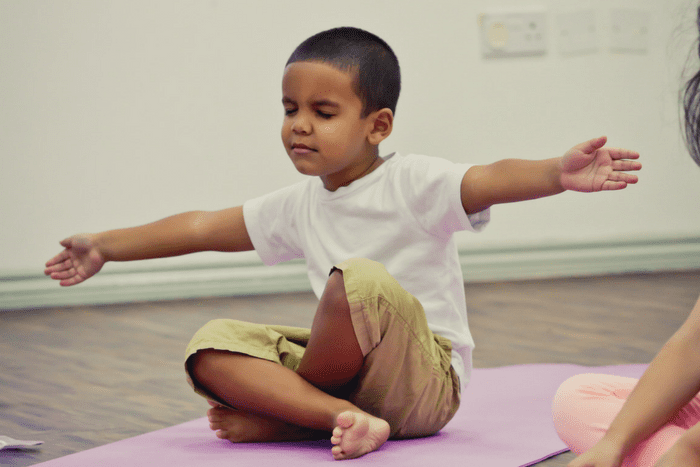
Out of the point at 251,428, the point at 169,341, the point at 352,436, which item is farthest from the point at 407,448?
the point at 169,341

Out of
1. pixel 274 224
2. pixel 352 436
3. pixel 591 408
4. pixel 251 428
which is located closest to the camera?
pixel 591 408

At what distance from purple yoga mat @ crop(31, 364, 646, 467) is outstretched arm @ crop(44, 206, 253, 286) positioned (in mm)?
252

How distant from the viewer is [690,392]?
62 centimetres

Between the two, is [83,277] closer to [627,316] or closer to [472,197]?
[472,197]

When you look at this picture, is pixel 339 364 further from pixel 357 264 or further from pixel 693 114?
pixel 693 114

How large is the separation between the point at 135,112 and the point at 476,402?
1582 millimetres

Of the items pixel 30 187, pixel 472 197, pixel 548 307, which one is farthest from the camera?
pixel 30 187

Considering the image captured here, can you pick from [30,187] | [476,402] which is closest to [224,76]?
[30,187]

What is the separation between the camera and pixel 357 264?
2.91ft

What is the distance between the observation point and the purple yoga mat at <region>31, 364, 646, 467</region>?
2.87 ft

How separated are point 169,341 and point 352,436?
96 cm

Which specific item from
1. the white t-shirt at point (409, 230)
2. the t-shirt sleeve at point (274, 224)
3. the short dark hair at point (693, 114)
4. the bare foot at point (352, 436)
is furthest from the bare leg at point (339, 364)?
the short dark hair at point (693, 114)

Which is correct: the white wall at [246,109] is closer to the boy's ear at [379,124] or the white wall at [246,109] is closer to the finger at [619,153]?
the boy's ear at [379,124]

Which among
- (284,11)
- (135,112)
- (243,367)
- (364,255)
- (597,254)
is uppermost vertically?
(284,11)
